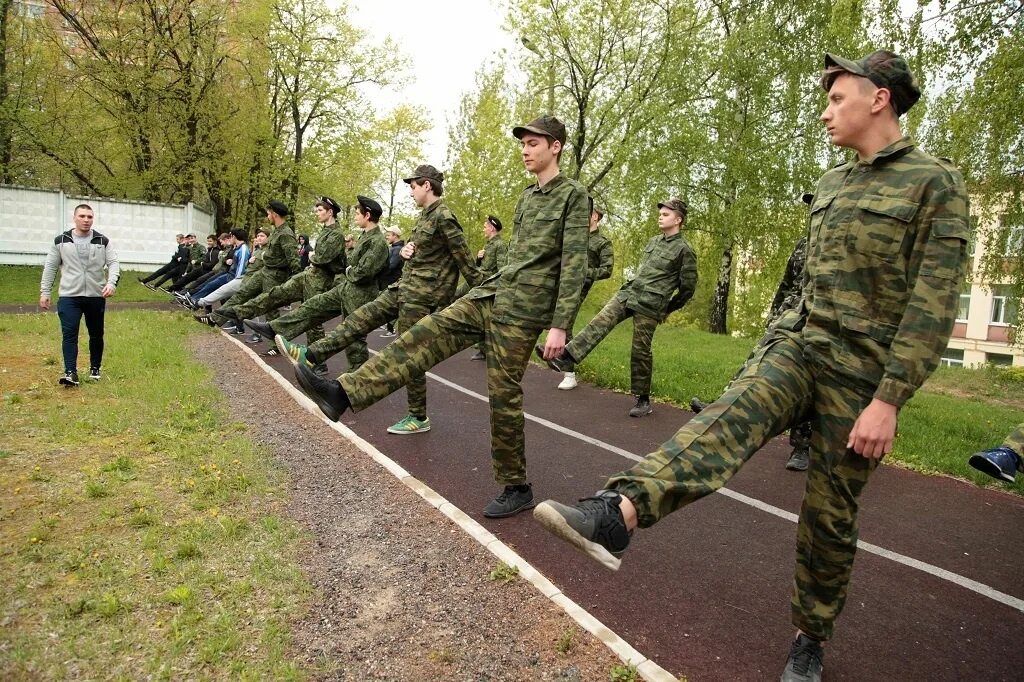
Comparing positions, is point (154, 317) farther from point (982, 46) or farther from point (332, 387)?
point (982, 46)

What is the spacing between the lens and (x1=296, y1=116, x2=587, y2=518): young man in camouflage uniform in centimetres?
443

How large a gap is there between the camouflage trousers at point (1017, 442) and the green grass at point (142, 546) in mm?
3368

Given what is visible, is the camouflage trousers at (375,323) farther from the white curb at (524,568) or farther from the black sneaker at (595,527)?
the black sneaker at (595,527)

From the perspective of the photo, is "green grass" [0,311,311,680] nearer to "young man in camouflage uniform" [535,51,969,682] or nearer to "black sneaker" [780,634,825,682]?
"young man in camouflage uniform" [535,51,969,682]

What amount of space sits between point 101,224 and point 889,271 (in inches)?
1141

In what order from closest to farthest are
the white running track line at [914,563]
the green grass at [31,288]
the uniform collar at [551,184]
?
the white running track line at [914,563] < the uniform collar at [551,184] < the green grass at [31,288]

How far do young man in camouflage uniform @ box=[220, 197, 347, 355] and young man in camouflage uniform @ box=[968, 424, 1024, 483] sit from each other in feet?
27.0

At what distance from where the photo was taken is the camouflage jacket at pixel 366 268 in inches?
332

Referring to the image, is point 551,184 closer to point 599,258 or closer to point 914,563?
point 914,563

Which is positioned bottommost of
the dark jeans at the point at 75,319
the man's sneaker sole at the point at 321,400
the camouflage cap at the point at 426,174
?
the dark jeans at the point at 75,319

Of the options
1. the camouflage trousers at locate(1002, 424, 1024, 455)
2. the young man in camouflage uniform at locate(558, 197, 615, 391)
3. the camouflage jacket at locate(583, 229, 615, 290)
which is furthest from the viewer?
the camouflage jacket at locate(583, 229, 615, 290)

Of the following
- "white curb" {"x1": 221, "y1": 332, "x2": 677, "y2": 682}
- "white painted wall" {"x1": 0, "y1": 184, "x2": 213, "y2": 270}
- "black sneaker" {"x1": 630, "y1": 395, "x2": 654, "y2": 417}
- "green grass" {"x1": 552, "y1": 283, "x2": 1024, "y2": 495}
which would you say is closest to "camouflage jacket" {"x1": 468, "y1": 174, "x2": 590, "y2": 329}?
"white curb" {"x1": 221, "y1": 332, "x2": 677, "y2": 682}

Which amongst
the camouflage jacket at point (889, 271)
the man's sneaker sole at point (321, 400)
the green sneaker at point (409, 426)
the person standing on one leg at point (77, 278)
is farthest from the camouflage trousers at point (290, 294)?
the camouflage jacket at point (889, 271)

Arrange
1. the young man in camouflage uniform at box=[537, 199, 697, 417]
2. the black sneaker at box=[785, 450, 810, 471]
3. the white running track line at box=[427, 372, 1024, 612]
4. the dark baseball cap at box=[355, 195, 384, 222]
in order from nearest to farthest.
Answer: the white running track line at box=[427, 372, 1024, 612]
the black sneaker at box=[785, 450, 810, 471]
the young man in camouflage uniform at box=[537, 199, 697, 417]
the dark baseball cap at box=[355, 195, 384, 222]
